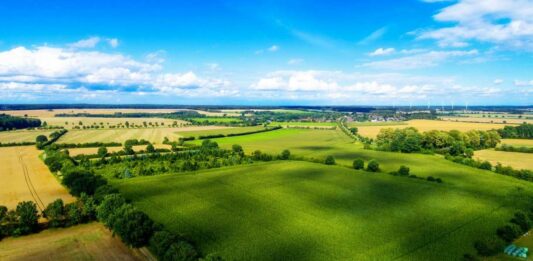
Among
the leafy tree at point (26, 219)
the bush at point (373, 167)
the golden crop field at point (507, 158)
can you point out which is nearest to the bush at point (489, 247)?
the bush at point (373, 167)

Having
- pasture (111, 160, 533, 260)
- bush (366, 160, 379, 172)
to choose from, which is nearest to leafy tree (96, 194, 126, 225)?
pasture (111, 160, 533, 260)

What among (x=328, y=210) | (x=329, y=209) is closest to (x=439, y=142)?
(x=329, y=209)

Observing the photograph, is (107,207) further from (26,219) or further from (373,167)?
(373,167)

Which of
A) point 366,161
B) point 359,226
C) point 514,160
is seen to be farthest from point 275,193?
point 514,160

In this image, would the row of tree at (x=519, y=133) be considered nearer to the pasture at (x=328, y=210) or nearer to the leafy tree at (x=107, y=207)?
the pasture at (x=328, y=210)

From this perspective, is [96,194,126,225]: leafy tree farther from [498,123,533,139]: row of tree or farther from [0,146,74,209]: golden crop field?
[498,123,533,139]: row of tree

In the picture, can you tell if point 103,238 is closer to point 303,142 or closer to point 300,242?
point 300,242
